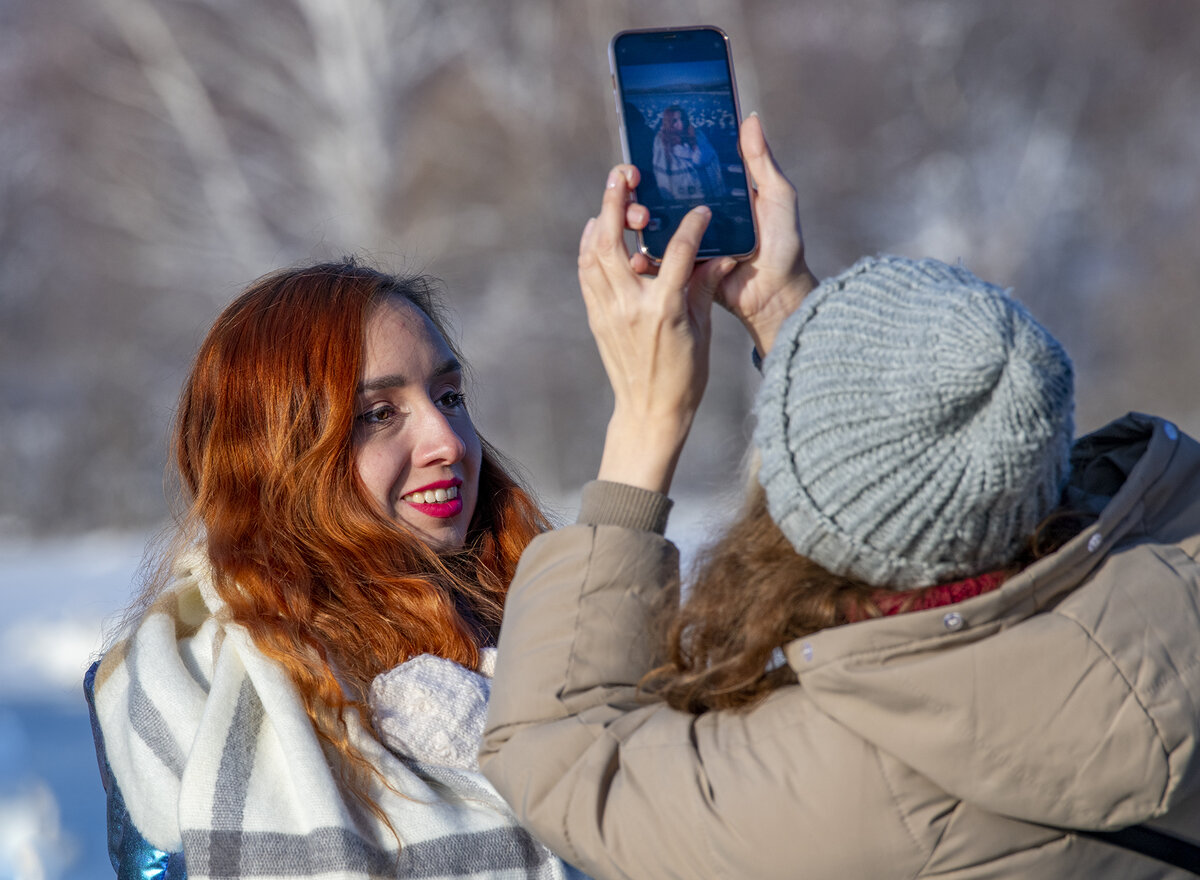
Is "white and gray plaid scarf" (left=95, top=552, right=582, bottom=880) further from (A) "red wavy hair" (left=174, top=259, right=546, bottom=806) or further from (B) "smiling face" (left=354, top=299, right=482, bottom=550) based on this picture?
(B) "smiling face" (left=354, top=299, right=482, bottom=550)

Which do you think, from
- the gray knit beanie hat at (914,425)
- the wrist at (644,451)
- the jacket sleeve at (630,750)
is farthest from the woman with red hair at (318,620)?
the gray knit beanie hat at (914,425)

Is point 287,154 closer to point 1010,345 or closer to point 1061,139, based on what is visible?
point 1061,139

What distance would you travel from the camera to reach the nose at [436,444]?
1.93m

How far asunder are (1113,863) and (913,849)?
0.20 meters

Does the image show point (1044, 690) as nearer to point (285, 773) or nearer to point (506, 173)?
point (285, 773)

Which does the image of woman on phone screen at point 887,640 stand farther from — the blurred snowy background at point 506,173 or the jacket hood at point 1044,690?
the blurred snowy background at point 506,173

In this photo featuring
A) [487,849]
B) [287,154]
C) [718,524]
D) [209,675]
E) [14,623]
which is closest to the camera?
[718,524]

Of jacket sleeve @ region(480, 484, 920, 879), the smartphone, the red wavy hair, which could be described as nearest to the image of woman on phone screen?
jacket sleeve @ region(480, 484, 920, 879)

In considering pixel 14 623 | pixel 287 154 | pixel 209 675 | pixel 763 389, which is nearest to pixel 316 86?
pixel 287 154

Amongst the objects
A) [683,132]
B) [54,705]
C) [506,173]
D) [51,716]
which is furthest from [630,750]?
[506,173]

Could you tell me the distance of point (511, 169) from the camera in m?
11.6

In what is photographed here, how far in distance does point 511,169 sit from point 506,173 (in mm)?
69

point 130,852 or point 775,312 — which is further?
point 130,852

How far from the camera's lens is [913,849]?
3.11 feet
